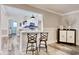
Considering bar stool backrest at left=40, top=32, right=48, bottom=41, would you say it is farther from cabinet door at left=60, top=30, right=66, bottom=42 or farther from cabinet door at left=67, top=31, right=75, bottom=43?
cabinet door at left=67, top=31, right=75, bottom=43

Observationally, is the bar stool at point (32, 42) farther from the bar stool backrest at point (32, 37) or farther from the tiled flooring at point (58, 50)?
the tiled flooring at point (58, 50)

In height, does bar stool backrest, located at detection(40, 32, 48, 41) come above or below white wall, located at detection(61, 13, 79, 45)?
below

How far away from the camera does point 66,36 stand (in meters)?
Answer: 2.14

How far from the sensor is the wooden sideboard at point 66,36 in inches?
81.3

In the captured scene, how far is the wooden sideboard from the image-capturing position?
2.07 m

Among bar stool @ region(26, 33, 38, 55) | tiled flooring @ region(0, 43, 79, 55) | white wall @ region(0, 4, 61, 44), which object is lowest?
tiled flooring @ region(0, 43, 79, 55)

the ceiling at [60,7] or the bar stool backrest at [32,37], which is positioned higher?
the ceiling at [60,7]

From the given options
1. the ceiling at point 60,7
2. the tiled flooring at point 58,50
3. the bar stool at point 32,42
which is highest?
the ceiling at point 60,7

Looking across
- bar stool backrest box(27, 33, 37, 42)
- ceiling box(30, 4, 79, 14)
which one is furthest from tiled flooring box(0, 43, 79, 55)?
ceiling box(30, 4, 79, 14)

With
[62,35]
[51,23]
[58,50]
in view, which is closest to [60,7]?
[51,23]

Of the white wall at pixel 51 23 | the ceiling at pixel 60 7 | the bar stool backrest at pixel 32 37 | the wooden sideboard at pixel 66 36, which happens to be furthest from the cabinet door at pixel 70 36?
the bar stool backrest at pixel 32 37

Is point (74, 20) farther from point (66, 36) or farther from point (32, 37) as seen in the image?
point (32, 37)
